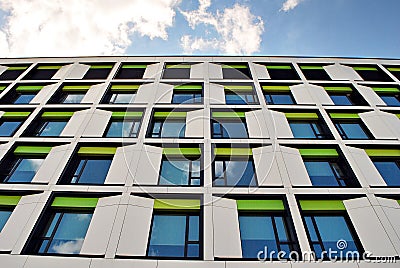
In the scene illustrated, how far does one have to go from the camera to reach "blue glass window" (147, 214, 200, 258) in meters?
7.22

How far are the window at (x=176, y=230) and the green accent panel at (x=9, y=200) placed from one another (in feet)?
14.9

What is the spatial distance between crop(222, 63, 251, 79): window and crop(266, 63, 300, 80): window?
130 cm

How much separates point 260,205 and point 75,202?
5.84 meters

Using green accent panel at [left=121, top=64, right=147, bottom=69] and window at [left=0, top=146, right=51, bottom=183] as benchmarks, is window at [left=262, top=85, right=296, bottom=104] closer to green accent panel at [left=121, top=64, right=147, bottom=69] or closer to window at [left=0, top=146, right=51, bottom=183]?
green accent panel at [left=121, top=64, right=147, bottom=69]

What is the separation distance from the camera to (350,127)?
1160 centimetres

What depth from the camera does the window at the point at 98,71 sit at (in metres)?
15.3

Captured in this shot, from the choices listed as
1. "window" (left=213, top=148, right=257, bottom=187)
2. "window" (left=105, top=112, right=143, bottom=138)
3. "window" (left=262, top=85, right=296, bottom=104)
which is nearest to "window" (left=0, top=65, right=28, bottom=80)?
"window" (left=105, top=112, right=143, bottom=138)

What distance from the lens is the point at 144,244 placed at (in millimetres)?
7168

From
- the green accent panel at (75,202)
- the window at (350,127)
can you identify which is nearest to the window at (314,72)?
the window at (350,127)

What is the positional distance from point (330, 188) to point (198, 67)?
994cm

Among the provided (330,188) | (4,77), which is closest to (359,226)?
(330,188)

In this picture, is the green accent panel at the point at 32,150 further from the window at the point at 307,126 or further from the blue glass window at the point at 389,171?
the blue glass window at the point at 389,171

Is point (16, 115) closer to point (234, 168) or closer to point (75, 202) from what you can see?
point (75, 202)

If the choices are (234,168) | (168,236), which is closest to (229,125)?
(234,168)
